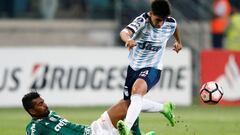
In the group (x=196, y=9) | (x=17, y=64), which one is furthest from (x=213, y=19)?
(x=17, y=64)

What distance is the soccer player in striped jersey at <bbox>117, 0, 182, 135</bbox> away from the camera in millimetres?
12422

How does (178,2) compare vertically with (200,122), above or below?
above

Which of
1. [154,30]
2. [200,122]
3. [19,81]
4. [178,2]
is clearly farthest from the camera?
[178,2]

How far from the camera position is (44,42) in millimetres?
28359

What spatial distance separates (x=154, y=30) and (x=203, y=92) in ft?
4.28

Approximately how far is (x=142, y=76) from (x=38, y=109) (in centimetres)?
156

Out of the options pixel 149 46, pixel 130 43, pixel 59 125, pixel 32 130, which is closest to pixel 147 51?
pixel 149 46

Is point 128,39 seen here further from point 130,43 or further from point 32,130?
point 32,130

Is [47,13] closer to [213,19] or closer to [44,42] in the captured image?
[44,42]

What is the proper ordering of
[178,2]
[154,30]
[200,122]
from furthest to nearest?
[178,2]
[200,122]
[154,30]

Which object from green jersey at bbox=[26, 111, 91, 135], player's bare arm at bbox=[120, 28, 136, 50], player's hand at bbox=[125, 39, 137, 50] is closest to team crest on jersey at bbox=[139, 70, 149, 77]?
player's bare arm at bbox=[120, 28, 136, 50]

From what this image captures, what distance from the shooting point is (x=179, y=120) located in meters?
18.2

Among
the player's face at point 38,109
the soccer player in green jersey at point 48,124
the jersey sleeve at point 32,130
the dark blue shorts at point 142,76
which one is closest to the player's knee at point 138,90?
the dark blue shorts at point 142,76

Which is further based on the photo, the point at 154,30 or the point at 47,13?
the point at 47,13
